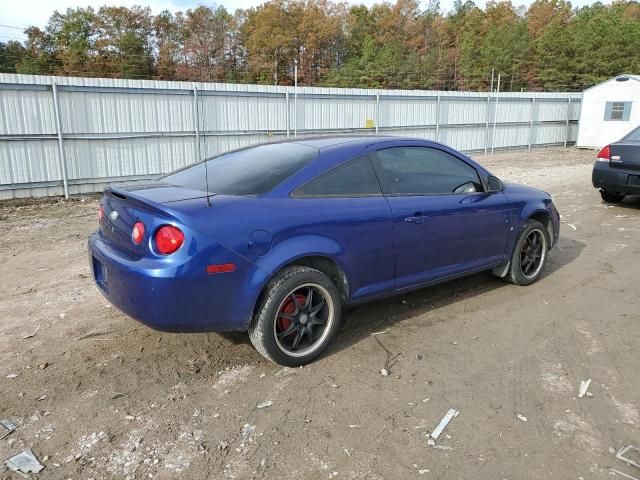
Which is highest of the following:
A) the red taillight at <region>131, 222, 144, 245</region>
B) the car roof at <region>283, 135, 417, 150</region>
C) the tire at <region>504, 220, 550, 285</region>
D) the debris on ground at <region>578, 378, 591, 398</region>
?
the car roof at <region>283, 135, 417, 150</region>

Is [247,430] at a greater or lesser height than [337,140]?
lesser

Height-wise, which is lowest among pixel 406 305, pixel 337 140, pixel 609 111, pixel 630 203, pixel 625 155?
pixel 630 203

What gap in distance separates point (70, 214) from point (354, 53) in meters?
72.2

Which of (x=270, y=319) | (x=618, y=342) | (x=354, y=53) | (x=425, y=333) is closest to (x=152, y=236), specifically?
(x=270, y=319)

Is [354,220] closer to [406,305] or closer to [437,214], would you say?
[437,214]

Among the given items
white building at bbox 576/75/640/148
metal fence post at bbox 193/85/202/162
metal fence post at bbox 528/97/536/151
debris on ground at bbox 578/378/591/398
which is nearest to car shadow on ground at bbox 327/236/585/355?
debris on ground at bbox 578/378/591/398

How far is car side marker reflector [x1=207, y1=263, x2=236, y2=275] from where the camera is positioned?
10.3ft

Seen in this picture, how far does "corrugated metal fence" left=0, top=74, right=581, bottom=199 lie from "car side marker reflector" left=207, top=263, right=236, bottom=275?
894cm

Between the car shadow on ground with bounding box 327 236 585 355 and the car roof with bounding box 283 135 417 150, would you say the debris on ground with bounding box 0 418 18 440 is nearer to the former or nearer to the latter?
the car shadow on ground with bounding box 327 236 585 355

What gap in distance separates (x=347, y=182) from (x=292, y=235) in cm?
69

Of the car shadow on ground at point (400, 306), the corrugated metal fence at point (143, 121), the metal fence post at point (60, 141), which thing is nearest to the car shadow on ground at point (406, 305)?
the car shadow on ground at point (400, 306)

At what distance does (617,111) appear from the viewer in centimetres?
2231

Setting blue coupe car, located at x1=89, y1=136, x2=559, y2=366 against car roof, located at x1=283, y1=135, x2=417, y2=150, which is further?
car roof, located at x1=283, y1=135, x2=417, y2=150

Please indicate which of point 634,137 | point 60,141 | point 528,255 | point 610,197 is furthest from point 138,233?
point 610,197
